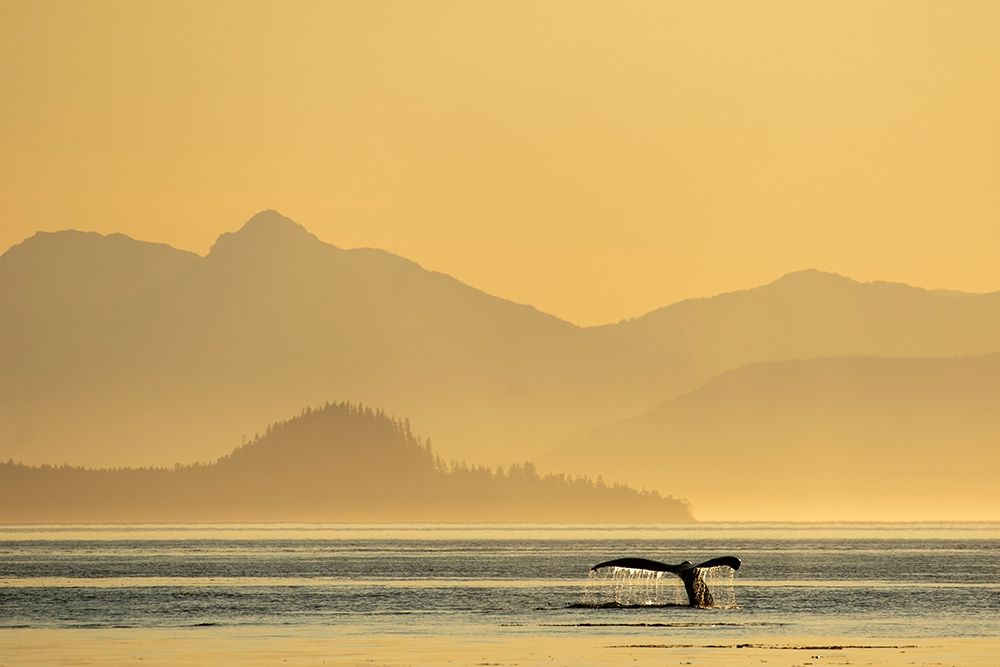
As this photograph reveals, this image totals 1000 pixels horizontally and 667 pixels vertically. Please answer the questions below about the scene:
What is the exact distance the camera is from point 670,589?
12925 centimetres

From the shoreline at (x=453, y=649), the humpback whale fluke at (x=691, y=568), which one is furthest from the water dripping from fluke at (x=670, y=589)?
the shoreline at (x=453, y=649)

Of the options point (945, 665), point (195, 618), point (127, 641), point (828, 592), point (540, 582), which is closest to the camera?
point (945, 665)

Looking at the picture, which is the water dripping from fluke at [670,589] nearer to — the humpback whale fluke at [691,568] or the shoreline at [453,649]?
the humpback whale fluke at [691,568]

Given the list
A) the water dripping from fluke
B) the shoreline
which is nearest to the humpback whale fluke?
the water dripping from fluke

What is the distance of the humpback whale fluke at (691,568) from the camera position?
91.8 meters

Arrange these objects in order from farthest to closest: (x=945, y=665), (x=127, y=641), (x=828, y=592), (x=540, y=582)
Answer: (x=540, y=582) → (x=828, y=592) → (x=127, y=641) → (x=945, y=665)

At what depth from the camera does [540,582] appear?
142000 millimetres

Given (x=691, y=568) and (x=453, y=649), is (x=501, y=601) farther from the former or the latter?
(x=453, y=649)

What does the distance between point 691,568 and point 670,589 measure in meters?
31.0

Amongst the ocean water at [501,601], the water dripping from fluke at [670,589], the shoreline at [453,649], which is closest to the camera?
the shoreline at [453,649]

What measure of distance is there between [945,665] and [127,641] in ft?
103

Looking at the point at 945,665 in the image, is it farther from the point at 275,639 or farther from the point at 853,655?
the point at 275,639

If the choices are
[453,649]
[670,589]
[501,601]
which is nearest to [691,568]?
[501,601]

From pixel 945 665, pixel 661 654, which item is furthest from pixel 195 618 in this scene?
pixel 945 665
